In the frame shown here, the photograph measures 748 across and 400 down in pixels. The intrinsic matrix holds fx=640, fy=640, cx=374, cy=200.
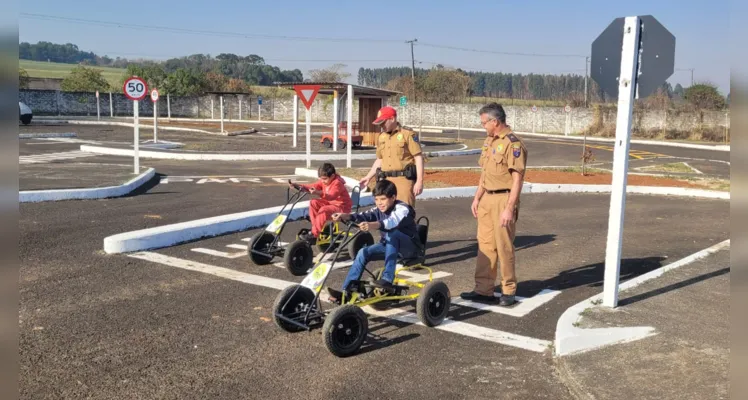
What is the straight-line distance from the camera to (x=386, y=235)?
610 centimetres

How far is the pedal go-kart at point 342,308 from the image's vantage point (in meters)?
5.12

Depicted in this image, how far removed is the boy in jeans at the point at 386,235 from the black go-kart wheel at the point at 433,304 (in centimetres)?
33

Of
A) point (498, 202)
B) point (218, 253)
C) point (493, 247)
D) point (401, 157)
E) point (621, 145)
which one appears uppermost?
point (621, 145)

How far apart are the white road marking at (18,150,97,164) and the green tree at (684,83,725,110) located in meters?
44.7

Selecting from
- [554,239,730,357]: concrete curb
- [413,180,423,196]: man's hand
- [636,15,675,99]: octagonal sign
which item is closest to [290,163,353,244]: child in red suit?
[413,180,423,196]: man's hand

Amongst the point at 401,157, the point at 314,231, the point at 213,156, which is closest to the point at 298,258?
the point at 314,231

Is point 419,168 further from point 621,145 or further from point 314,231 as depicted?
point 621,145

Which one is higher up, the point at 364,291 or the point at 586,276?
the point at 364,291

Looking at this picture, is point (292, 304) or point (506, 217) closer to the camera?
point (292, 304)

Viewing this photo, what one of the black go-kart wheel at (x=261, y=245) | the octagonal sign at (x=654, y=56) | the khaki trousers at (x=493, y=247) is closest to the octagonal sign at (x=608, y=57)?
the octagonal sign at (x=654, y=56)

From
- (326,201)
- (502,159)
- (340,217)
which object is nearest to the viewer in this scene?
(340,217)

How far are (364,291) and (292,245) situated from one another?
191cm

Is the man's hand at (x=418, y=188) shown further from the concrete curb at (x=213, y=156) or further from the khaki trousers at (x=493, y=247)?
the concrete curb at (x=213, y=156)

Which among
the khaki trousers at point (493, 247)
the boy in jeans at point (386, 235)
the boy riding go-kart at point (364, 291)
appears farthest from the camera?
the khaki trousers at point (493, 247)
